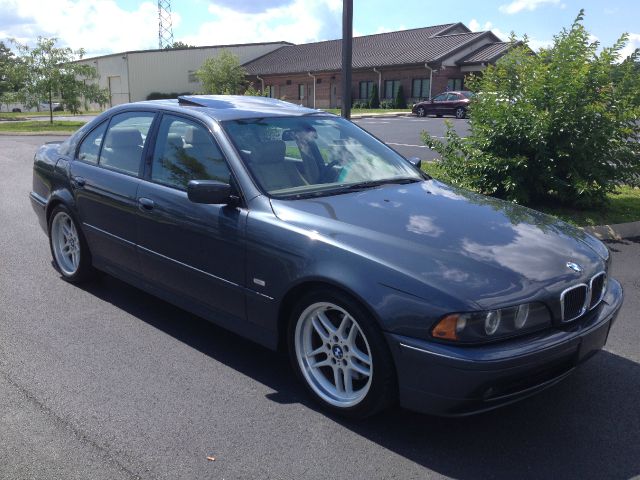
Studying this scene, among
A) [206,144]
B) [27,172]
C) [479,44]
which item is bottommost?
[27,172]

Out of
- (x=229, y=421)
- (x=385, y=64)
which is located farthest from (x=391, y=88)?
(x=229, y=421)

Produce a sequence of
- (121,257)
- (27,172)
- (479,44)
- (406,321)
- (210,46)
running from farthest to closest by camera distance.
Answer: (210,46), (479,44), (27,172), (121,257), (406,321)

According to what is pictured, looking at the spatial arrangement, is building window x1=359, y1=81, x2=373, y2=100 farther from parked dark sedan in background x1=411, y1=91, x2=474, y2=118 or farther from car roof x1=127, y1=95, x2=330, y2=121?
car roof x1=127, y1=95, x2=330, y2=121

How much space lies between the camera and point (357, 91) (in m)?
50.2

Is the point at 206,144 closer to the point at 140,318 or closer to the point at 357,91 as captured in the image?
the point at 140,318

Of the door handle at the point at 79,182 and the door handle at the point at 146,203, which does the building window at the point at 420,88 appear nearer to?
the door handle at the point at 79,182

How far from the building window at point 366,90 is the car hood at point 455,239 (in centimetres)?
4604

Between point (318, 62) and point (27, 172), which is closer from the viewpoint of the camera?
point (27, 172)

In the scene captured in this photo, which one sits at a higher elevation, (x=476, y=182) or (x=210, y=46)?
(x=210, y=46)

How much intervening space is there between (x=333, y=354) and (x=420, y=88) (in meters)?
44.2

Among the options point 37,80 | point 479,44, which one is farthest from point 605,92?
point 479,44

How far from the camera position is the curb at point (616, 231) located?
7.52 meters

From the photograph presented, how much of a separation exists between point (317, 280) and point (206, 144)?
146 centimetres

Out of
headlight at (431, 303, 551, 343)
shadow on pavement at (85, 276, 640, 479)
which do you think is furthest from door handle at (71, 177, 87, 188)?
headlight at (431, 303, 551, 343)
